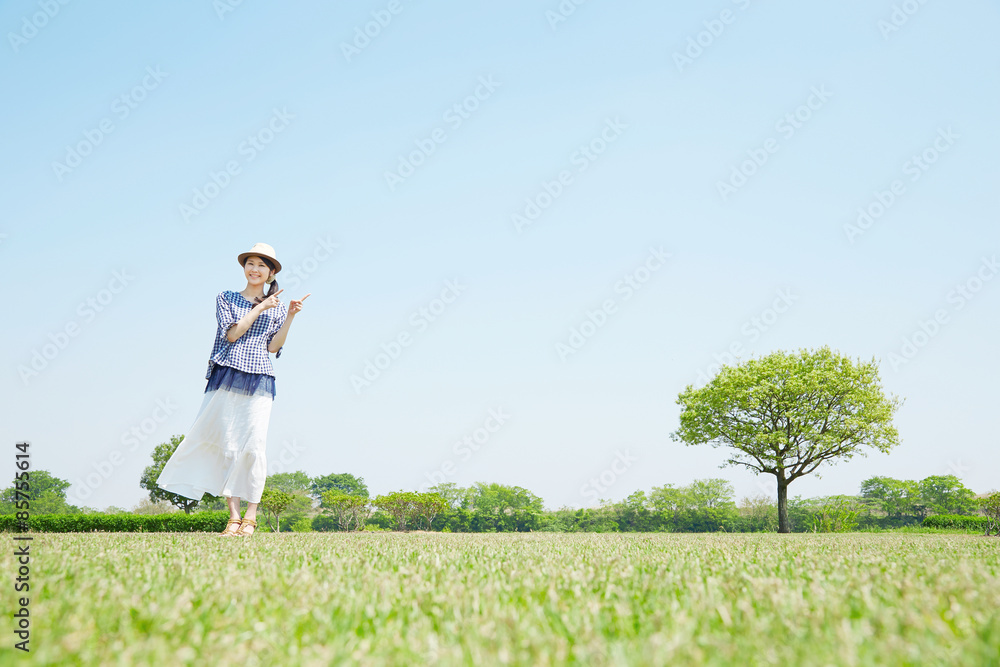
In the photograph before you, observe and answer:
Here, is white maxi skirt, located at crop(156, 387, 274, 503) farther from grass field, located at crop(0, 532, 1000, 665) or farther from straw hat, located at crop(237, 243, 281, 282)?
grass field, located at crop(0, 532, 1000, 665)

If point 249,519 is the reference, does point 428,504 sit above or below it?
below

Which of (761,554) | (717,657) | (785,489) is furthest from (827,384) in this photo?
(717,657)

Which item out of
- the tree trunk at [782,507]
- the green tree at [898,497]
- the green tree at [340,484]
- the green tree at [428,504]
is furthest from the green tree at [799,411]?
the green tree at [340,484]

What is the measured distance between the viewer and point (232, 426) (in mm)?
7078

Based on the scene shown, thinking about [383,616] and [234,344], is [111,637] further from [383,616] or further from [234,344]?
[234,344]

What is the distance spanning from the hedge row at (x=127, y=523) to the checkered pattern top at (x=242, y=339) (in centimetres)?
1111

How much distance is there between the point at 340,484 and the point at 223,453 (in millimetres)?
82383

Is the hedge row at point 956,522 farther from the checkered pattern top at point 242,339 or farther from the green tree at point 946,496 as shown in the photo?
the checkered pattern top at point 242,339

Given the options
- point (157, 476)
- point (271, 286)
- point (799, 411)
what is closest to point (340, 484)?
point (157, 476)

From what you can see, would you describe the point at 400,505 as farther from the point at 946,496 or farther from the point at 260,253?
the point at 946,496

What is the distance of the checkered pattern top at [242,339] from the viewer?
284 inches

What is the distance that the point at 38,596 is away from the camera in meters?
2.43

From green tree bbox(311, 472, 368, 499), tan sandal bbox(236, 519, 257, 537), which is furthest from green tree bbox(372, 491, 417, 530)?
green tree bbox(311, 472, 368, 499)

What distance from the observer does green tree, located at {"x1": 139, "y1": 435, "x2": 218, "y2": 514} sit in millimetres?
30622
